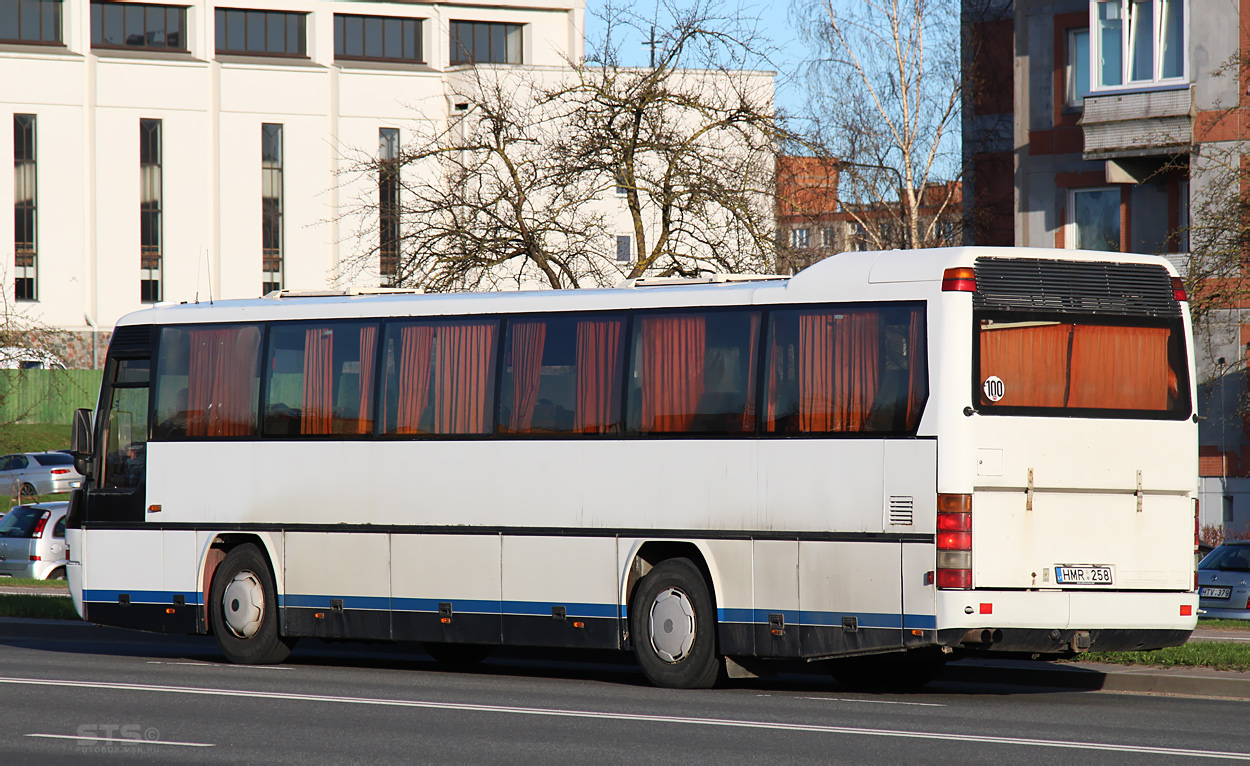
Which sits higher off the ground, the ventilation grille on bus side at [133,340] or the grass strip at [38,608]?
the ventilation grille on bus side at [133,340]

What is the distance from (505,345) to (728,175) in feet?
39.7

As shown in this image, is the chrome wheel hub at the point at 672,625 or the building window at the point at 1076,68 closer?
the chrome wheel hub at the point at 672,625

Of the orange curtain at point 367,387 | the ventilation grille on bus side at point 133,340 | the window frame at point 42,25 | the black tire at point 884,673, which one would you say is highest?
the window frame at point 42,25

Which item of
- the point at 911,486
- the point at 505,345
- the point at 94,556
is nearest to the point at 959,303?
the point at 911,486

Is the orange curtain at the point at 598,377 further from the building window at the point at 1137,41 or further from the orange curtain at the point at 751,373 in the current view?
the building window at the point at 1137,41

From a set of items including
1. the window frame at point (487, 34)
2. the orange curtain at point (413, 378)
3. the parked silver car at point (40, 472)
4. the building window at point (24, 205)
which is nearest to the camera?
the orange curtain at point (413, 378)

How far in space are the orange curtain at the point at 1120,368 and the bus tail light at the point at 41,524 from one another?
21105mm

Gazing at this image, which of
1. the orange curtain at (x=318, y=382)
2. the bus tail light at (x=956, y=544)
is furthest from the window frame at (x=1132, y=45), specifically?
the bus tail light at (x=956, y=544)

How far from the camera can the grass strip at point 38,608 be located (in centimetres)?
2034

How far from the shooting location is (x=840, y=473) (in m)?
12.7

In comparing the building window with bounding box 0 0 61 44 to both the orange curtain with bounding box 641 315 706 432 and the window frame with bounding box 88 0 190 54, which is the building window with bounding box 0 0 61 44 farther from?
the orange curtain with bounding box 641 315 706 432

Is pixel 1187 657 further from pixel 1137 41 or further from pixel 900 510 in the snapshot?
pixel 1137 41

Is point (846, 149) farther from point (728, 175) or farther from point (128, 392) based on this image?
point (128, 392)

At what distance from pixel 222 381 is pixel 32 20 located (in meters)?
56.7
